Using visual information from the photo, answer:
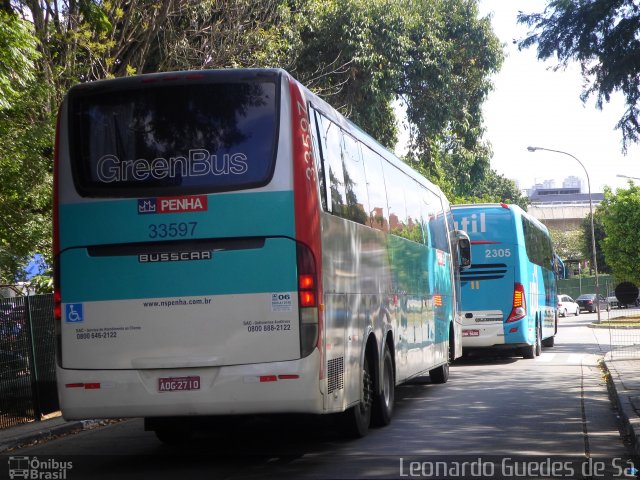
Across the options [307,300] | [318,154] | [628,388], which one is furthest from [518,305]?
[307,300]

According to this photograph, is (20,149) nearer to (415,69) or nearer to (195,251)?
(195,251)

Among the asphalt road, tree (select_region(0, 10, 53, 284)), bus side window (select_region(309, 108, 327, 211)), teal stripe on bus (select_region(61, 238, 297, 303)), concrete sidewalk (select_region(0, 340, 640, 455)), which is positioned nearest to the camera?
teal stripe on bus (select_region(61, 238, 297, 303))

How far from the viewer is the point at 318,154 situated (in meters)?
9.41

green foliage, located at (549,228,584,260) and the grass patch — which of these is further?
green foliage, located at (549,228,584,260)

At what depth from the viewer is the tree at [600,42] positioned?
42.4ft

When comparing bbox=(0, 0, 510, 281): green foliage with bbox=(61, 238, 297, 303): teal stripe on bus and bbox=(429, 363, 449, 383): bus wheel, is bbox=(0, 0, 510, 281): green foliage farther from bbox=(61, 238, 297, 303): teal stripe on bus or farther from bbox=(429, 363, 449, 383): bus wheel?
bbox=(429, 363, 449, 383): bus wheel

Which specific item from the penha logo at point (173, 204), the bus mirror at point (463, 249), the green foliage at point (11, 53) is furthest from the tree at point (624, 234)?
the penha logo at point (173, 204)

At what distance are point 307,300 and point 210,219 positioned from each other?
1.13m

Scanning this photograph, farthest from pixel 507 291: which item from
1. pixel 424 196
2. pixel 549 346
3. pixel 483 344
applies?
pixel 549 346

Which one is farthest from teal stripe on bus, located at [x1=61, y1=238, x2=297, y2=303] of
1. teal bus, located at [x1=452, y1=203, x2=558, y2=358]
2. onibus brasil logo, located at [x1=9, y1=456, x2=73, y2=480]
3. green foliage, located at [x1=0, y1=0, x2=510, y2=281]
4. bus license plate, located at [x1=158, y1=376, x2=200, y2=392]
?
teal bus, located at [x1=452, y1=203, x2=558, y2=358]

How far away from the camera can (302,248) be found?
8.78 metres

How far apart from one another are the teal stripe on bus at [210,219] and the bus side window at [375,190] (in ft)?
9.32

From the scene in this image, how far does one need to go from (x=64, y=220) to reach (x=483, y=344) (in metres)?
14.6

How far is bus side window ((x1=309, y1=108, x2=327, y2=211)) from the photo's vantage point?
30.5 feet
